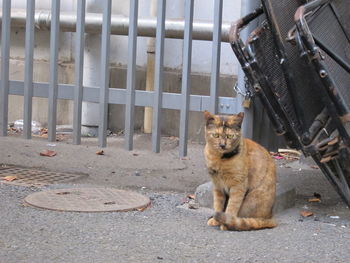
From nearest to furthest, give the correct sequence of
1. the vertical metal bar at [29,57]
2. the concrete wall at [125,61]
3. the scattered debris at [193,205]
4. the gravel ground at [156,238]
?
the gravel ground at [156,238]
the scattered debris at [193,205]
the vertical metal bar at [29,57]
the concrete wall at [125,61]

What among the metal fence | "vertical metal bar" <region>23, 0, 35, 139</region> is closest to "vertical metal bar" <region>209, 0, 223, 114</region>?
the metal fence

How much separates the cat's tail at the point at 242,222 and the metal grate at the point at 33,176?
1.93 meters

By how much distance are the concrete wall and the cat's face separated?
116 inches

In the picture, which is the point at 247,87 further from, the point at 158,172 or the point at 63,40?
the point at 63,40

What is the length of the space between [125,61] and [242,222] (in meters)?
4.21

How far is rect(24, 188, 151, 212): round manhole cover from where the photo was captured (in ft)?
18.2

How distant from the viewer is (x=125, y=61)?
351 inches

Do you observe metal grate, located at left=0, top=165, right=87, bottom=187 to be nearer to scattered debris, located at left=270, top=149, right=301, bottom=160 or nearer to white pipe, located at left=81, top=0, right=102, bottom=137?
white pipe, located at left=81, top=0, right=102, bottom=137

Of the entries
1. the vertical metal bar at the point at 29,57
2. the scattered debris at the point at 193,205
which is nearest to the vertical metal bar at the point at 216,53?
the scattered debris at the point at 193,205

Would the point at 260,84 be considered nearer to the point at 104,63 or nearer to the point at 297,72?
the point at 297,72

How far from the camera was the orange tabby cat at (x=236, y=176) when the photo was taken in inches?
209

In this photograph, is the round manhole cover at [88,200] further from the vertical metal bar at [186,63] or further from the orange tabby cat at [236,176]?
the vertical metal bar at [186,63]

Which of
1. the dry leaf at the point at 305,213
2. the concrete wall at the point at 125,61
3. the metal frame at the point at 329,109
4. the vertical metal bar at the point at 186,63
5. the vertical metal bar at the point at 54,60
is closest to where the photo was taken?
the metal frame at the point at 329,109

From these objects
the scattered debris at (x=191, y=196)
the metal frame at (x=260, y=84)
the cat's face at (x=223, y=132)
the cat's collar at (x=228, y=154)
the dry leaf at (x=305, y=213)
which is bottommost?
the dry leaf at (x=305, y=213)
